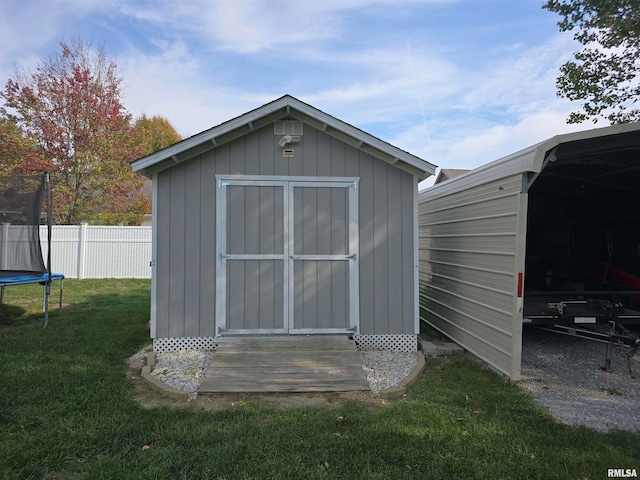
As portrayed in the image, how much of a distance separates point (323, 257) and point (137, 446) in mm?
2913

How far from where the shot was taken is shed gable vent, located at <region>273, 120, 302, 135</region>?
197 inches

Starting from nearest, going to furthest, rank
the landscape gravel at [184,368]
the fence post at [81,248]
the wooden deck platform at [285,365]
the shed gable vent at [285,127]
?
the wooden deck platform at [285,365], the landscape gravel at [184,368], the shed gable vent at [285,127], the fence post at [81,248]

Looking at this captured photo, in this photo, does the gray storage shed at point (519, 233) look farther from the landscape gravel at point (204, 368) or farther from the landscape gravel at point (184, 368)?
the landscape gravel at point (184, 368)

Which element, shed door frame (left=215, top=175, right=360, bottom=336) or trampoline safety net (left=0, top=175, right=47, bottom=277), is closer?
shed door frame (left=215, top=175, right=360, bottom=336)

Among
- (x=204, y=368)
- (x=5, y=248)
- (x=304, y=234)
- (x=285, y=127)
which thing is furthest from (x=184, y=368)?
(x=5, y=248)

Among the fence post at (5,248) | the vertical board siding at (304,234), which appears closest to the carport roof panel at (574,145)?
the vertical board siding at (304,234)

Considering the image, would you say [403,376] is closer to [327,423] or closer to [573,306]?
[327,423]

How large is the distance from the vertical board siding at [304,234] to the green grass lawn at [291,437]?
1.09 metres

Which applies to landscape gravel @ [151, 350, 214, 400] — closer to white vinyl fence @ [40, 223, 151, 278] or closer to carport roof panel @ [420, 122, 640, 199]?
carport roof panel @ [420, 122, 640, 199]

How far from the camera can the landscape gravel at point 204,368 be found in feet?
12.9

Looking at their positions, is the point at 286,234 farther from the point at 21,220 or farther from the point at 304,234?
the point at 21,220

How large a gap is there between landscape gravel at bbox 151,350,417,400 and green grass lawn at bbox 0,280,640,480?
0.31 metres

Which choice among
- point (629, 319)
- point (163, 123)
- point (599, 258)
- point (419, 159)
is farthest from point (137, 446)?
point (163, 123)

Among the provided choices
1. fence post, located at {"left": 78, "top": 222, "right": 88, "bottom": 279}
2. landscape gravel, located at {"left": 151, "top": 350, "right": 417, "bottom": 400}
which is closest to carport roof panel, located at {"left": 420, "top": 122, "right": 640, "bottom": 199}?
landscape gravel, located at {"left": 151, "top": 350, "right": 417, "bottom": 400}
